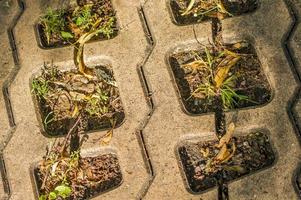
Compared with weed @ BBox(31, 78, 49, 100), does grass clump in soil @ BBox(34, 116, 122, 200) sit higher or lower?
lower

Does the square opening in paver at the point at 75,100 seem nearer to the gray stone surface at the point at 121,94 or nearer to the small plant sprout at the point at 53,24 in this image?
the gray stone surface at the point at 121,94

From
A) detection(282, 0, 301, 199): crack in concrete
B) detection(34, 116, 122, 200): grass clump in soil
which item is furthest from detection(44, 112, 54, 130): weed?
detection(282, 0, 301, 199): crack in concrete

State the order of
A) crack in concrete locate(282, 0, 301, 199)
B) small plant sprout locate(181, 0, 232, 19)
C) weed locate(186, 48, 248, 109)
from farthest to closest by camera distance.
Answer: small plant sprout locate(181, 0, 232, 19), weed locate(186, 48, 248, 109), crack in concrete locate(282, 0, 301, 199)

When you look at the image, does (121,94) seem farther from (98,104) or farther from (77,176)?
(77,176)

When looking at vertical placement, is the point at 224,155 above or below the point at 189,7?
below

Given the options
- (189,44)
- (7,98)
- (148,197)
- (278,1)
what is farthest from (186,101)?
(7,98)

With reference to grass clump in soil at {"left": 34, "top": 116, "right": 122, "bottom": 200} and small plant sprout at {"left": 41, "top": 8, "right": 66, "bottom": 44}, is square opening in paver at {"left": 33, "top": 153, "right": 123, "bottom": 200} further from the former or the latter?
small plant sprout at {"left": 41, "top": 8, "right": 66, "bottom": 44}

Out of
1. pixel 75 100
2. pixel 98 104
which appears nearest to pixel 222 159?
pixel 98 104

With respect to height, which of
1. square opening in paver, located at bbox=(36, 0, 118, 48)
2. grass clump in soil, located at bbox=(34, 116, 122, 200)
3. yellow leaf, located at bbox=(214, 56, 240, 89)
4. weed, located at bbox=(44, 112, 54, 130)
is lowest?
grass clump in soil, located at bbox=(34, 116, 122, 200)
